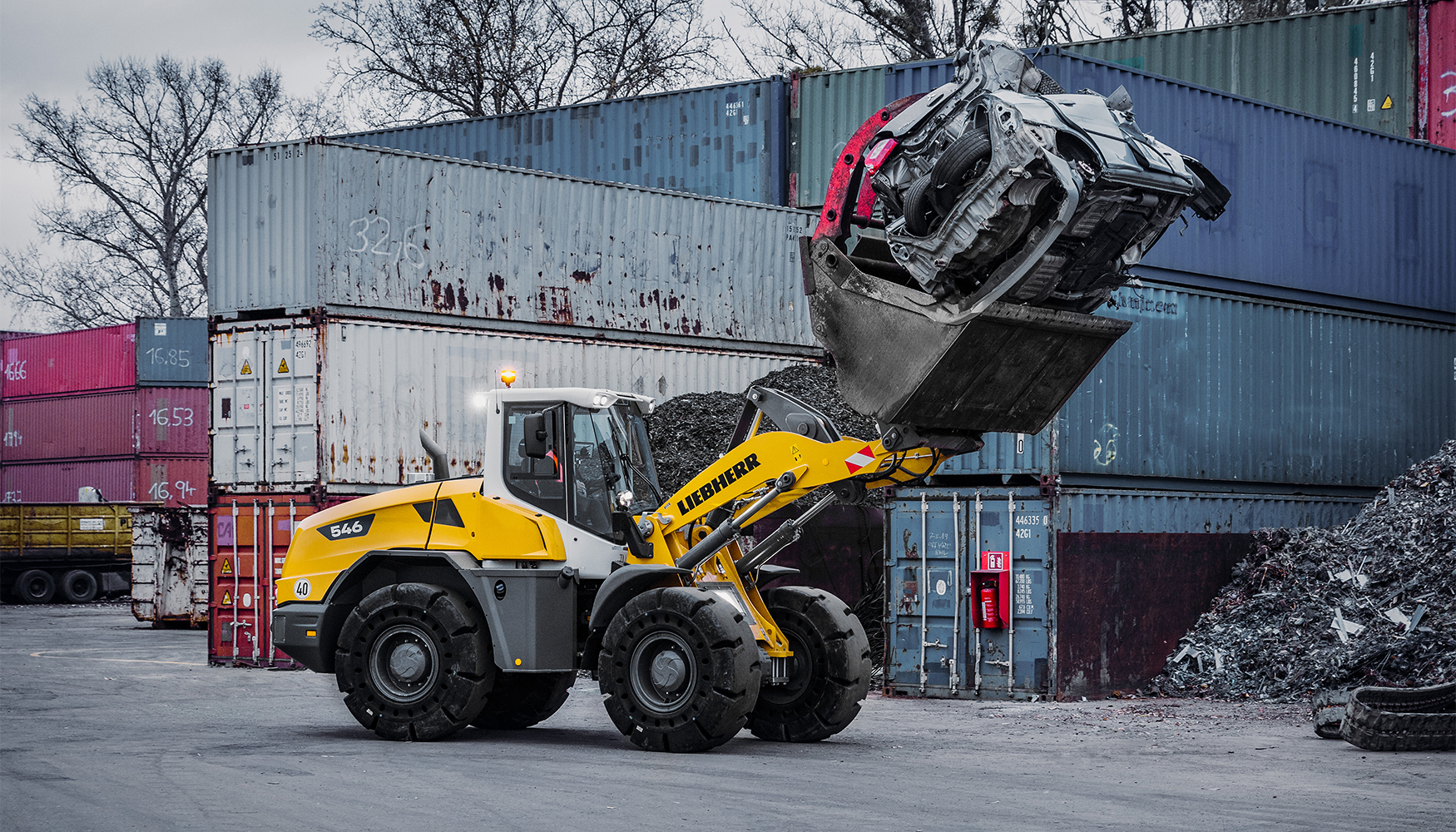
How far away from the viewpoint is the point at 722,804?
28.2 ft

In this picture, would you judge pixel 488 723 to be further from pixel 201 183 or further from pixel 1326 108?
pixel 201 183

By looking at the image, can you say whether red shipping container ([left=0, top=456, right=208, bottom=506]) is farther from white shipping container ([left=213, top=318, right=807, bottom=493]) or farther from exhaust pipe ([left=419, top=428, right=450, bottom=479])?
exhaust pipe ([left=419, top=428, right=450, bottom=479])

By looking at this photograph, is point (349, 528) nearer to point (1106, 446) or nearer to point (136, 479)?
point (1106, 446)

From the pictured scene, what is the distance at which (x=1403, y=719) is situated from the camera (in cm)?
1148

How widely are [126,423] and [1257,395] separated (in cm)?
3065

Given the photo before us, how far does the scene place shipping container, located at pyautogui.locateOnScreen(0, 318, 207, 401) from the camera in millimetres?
39438

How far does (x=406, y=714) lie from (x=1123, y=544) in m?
7.14

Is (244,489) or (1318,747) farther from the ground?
(244,489)

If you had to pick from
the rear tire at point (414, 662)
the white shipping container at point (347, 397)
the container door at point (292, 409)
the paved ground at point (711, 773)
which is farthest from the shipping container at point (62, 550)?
the rear tire at point (414, 662)

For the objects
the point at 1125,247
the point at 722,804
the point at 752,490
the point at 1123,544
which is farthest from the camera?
the point at 1123,544

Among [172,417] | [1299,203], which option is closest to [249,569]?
[1299,203]

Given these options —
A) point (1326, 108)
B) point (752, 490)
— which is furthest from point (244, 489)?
point (1326, 108)

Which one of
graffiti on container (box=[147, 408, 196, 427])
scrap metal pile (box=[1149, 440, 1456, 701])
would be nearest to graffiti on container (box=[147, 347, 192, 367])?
graffiti on container (box=[147, 408, 196, 427])

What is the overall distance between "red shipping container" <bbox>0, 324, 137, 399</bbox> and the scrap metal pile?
3042 centimetres
